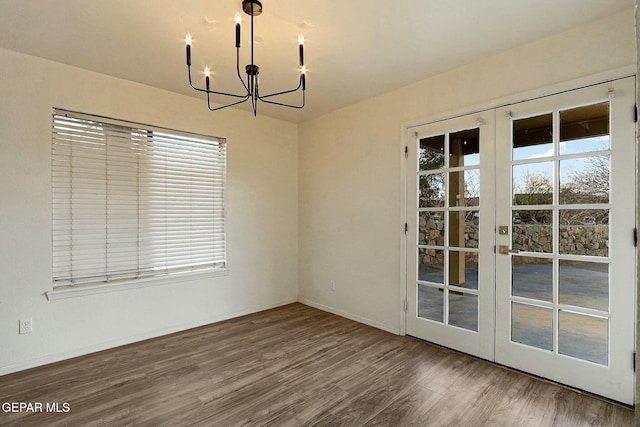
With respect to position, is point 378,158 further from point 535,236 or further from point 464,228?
point 535,236

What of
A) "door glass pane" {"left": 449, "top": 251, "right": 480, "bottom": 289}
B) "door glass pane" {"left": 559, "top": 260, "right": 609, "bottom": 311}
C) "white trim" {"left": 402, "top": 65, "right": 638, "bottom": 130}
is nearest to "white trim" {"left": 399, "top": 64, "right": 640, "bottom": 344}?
"white trim" {"left": 402, "top": 65, "right": 638, "bottom": 130}

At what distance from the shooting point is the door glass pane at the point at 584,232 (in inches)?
88.5

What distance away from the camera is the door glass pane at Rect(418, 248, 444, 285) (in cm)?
313

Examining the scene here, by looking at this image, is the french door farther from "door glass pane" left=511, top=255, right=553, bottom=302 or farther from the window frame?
the window frame

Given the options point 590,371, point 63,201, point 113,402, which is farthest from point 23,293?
point 590,371

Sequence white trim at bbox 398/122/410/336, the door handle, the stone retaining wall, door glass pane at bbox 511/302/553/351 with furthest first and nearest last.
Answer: white trim at bbox 398/122/410/336 < the door handle < door glass pane at bbox 511/302/553/351 < the stone retaining wall

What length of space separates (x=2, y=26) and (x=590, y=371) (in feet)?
16.2

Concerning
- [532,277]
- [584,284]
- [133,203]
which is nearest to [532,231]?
[532,277]

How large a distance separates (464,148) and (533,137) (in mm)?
555

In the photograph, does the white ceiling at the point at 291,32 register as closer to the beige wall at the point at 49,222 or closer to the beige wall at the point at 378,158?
the beige wall at the point at 378,158

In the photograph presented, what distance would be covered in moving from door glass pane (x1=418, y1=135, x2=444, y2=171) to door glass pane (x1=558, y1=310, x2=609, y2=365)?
1.63 meters

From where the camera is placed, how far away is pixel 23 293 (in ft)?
8.84

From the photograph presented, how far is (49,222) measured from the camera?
9.21ft

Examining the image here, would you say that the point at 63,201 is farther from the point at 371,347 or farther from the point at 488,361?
the point at 488,361
